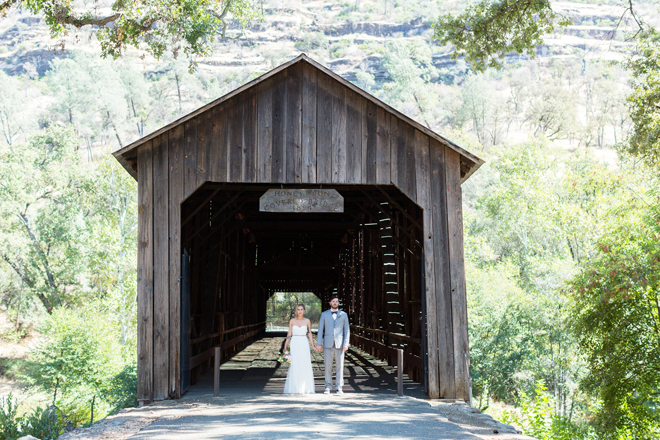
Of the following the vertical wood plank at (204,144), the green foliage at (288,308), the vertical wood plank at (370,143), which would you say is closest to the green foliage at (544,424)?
the vertical wood plank at (370,143)

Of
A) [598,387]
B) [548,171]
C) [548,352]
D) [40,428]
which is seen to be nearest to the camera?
[40,428]

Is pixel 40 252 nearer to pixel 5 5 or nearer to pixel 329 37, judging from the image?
pixel 5 5

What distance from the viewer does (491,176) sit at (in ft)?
141

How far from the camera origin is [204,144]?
339 inches

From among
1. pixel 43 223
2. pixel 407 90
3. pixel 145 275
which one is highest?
pixel 407 90

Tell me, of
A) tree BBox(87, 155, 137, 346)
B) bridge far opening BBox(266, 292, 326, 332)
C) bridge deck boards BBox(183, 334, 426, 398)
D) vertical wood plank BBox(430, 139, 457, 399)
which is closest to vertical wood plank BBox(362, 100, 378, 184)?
vertical wood plank BBox(430, 139, 457, 399)

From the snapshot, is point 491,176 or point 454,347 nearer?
point 454,347

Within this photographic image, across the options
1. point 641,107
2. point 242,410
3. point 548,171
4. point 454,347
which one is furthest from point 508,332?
point 242,410

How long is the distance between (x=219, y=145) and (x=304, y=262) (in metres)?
17.4

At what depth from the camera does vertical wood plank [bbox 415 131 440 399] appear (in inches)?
337

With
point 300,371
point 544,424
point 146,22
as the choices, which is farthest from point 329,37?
point 300,371

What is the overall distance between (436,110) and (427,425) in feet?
194

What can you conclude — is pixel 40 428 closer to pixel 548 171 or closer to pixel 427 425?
pixel 427 425

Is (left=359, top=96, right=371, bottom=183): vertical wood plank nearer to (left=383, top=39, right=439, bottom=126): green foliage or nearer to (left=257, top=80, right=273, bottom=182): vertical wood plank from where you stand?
(left=257, top=80, right=273, bottom=182): vertical wood plank
